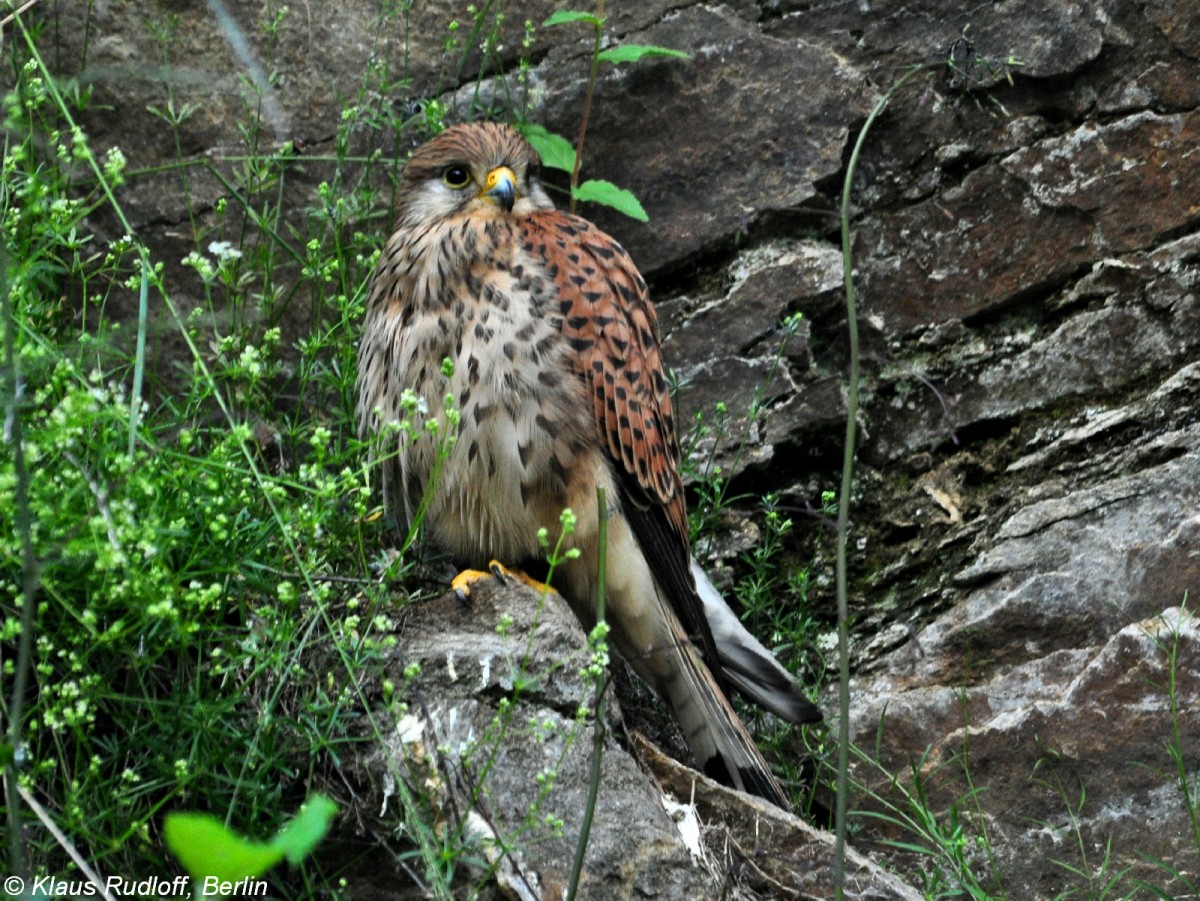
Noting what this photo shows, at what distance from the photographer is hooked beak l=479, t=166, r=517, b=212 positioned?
10.5 feet

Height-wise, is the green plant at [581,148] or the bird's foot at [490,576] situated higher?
the green plant at [581,148]

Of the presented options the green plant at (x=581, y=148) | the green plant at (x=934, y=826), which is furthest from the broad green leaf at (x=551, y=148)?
the green plant at (x=934, y=826)

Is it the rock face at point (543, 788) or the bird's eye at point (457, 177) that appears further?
the bird's eye at point (457, 177)

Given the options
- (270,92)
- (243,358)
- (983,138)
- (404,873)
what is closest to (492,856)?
(404,873)

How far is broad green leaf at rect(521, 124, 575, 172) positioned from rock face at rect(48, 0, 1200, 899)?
0.23 meters

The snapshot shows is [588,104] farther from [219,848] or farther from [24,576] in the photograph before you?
[219,848]

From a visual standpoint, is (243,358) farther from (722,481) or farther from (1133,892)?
(1133,892)

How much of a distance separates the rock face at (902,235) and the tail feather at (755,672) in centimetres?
29

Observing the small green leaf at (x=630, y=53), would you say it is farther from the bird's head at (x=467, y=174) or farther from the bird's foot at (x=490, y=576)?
the bird's foot at (x=490, y=576)

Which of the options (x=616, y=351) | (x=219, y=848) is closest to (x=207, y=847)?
(x=219, y=848)

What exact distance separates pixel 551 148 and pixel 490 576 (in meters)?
1.36

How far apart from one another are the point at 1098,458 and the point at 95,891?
8.76ft

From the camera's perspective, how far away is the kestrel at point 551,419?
2.92 meters

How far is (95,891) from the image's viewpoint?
208cm
